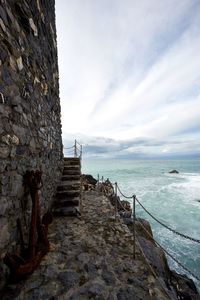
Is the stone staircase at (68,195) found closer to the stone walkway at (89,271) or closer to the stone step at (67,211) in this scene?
the stone step at (67,211)

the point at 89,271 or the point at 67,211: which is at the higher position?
the point at 67,211

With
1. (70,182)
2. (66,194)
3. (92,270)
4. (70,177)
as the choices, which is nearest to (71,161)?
(70,177)

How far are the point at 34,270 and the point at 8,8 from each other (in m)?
4.16

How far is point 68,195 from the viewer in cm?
661

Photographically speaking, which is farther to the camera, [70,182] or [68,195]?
[70,182]

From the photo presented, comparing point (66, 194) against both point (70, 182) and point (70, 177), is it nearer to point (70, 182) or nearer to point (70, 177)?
point (70, 182)

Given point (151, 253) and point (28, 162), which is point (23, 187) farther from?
point (151, 253)

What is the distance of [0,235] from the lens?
245 cm

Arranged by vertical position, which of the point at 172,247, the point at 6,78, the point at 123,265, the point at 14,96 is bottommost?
the point at 172,247

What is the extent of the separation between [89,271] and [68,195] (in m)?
3.78

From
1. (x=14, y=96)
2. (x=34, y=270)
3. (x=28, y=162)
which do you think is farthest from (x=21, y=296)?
(x=14, y=96)

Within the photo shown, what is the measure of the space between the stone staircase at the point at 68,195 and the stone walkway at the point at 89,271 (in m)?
1.05

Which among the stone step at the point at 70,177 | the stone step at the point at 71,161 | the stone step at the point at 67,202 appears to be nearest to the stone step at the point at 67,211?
the stone step at the point at 67,202

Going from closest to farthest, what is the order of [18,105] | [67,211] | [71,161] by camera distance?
[18,105]
[67,211]
[71,161]
